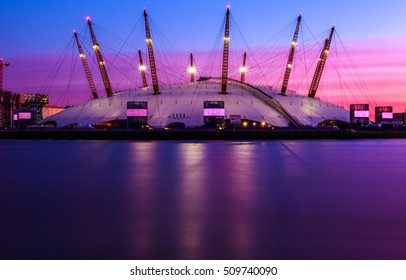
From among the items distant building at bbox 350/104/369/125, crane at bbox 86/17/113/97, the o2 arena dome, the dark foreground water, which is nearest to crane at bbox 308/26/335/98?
the o2 arena dome

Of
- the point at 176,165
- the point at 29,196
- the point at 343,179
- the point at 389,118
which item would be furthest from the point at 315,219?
the point at 389,118

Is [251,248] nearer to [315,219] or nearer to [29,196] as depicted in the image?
[315,219]

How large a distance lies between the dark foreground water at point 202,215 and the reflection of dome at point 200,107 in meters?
92.7

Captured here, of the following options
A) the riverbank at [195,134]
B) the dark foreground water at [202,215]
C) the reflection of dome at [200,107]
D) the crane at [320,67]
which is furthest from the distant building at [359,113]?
the dark foreground water at [202,215]

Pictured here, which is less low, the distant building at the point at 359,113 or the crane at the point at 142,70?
the crane at the point at 142,70

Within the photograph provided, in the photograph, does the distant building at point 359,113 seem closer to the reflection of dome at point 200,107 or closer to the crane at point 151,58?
the reflection of dome at point 200,107

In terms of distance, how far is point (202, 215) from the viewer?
19609 millimetres

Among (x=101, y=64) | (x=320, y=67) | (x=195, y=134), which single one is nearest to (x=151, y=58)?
(x=101, y=64)

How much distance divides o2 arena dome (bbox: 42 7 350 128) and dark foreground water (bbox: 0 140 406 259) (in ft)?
288

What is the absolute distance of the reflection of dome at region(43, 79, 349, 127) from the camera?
12900cm

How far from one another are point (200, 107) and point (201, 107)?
13.5 inches

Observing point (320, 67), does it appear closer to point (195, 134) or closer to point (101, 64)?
point (101, 64)

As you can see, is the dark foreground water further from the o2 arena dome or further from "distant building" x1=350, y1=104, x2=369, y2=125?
"distant building" x1=350, y1=104, x2=369, y2=125

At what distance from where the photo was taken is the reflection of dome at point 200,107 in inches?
5079
